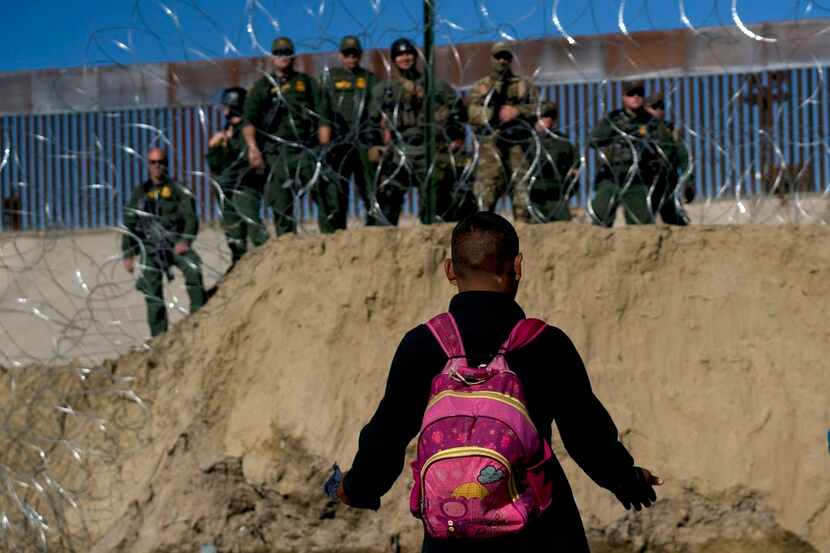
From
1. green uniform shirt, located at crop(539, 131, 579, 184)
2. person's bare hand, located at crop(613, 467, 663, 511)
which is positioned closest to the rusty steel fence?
green uniform shirt, located at crop(539, 131, 579, 184)

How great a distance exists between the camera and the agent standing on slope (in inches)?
112

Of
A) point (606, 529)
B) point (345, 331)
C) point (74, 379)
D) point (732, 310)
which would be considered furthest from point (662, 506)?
point (74, 379)

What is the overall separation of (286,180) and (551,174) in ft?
5.55

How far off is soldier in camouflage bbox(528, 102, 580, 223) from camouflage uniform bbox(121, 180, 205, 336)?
2216mm

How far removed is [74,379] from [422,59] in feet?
10.2

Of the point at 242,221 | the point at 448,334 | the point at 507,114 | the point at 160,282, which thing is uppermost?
the point at 507,114

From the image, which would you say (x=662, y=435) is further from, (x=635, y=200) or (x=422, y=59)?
(x=422, y=59)

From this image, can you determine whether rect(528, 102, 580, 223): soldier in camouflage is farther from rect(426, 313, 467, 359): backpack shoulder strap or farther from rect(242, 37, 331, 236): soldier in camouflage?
rect(426, 313, 467, 359): backpack shoulder strap

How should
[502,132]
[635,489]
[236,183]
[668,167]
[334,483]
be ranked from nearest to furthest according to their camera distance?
[635,489]
[334,483]
[668,167]
[502,132]
[236,183]

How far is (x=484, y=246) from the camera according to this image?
10.0 ft

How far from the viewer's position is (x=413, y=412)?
3.05 meters

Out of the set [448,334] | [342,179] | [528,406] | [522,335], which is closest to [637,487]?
[528,406]

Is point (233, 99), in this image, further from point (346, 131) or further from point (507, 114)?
point (507, 114)

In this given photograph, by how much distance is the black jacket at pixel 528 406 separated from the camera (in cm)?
292
